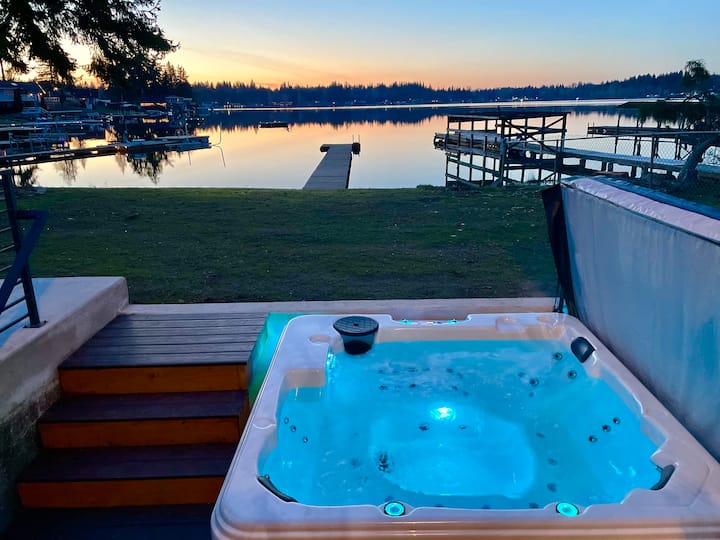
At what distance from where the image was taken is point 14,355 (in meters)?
2.57

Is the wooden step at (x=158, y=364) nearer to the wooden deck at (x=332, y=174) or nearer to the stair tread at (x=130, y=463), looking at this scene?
the stair tread at (x=130, y=463)

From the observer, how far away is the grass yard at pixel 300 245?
4980mm

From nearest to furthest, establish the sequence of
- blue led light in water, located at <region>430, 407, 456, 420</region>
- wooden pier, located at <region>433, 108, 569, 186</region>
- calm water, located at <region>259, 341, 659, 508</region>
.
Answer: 1. calm water, located at <region>259, 341, 659, 508</region>
2. blue led light in water, located at <region>430, 407, 456, 420</region>
3. wooden pier, located at <region>433, 108, 569, 186</region>

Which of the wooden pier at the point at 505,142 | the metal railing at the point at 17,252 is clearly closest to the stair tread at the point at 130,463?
the metal railing at the point at 17,252

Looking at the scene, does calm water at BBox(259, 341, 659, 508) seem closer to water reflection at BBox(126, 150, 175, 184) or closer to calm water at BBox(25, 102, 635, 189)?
calm water at BBox(25, 102, 635, 189)

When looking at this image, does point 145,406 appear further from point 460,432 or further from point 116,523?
point 460,432

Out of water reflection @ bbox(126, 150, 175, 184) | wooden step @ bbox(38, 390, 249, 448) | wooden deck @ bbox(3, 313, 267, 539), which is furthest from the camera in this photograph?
water reflection @ bbox(126, 150, 175, 184)

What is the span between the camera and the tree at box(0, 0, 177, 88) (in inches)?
369

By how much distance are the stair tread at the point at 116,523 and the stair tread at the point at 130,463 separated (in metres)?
0.17

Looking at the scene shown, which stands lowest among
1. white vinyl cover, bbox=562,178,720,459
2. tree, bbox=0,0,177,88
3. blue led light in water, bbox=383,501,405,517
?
blue led light in water, bbox=383,501,405,517

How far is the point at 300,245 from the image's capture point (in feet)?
21.7

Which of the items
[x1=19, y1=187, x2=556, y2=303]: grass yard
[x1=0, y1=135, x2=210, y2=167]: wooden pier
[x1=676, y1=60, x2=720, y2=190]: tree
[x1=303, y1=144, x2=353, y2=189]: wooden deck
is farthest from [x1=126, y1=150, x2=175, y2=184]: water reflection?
[x1=676, y1=60, x2=720, y2=190]: tree

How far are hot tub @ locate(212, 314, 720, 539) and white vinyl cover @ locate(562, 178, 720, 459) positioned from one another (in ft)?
0.38

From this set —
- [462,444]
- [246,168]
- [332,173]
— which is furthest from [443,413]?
[246,168]
